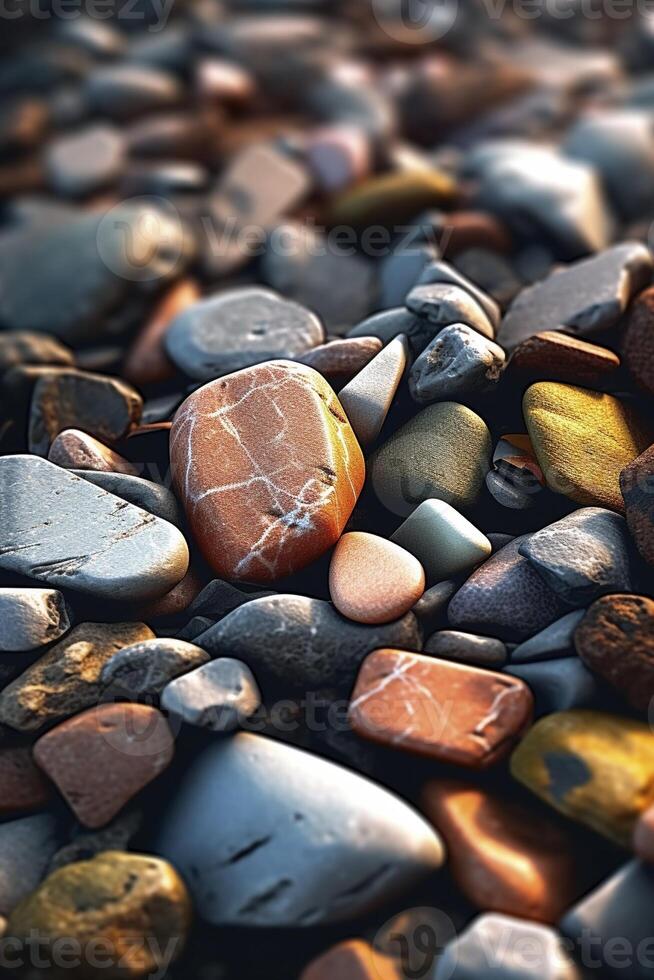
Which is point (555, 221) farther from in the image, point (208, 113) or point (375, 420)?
point (208, 113)

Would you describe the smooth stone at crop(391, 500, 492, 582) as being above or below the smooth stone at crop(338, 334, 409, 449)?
below

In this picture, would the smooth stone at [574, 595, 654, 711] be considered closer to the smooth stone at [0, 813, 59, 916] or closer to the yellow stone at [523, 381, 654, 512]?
the yellow stone at [523, 381, 654, 512]

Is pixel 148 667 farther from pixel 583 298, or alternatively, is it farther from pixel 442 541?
pixel 583 298

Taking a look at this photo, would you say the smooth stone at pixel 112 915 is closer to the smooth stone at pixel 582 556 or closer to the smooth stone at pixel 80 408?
the smooth stone at pixel 582 556

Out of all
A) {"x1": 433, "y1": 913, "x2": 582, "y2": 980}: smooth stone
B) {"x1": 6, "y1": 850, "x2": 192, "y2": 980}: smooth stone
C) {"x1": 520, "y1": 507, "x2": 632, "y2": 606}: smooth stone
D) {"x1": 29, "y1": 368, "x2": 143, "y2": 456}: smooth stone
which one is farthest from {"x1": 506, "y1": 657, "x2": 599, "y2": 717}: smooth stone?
{"x1": 29, "y1": 368, "x2": 143, "y2": 456}: smooth stone

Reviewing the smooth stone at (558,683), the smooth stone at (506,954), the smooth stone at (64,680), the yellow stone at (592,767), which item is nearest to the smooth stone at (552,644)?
the smooth stone at (558,683)

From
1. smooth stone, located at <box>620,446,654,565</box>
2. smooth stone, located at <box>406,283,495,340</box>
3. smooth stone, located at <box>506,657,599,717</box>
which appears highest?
smooth stone, located at <box>406,283,495,340</box>

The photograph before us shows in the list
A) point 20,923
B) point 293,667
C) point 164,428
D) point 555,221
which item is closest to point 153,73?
point 555,221

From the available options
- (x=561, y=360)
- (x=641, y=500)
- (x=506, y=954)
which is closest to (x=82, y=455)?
(x=561, y=360)
